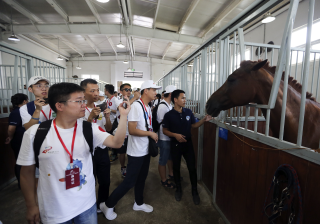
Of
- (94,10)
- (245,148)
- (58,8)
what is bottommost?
(245,148)

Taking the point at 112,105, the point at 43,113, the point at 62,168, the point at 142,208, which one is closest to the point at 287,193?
the point at 62,168

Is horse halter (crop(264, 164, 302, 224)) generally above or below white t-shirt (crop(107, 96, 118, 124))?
below

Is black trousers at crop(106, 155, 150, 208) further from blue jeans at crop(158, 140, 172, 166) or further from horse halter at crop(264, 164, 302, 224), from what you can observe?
horse halter at crop(264, 164, 302, 224)

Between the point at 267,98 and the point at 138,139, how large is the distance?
1.48 meters

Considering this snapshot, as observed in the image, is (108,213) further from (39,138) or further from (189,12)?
(189,12)

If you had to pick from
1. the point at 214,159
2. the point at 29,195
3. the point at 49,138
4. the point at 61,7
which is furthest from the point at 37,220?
the point at 61,7

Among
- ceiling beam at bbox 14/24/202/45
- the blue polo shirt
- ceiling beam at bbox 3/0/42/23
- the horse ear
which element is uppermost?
ceiling beam at bbox 3/0/42/23

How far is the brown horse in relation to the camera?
1.30m

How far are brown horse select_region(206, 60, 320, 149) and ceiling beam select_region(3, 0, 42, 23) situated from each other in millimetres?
9174

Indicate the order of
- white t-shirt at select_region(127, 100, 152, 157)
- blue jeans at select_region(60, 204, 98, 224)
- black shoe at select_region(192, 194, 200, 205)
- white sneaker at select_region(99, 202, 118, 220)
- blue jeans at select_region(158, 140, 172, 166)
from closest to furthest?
blue jeans at select_region(60, 204, 98, 224) < white t-shirt at select_region(127, 100, 152, 157) < white sneaker at select_region(99, 202, 118, 220) < black shoe at select_region(192, 194, 200, 205) < blue jeans at select_region(158, 140, 172, 166)

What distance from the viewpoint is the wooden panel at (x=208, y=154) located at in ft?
7.74

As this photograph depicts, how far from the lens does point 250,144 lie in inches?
57.7

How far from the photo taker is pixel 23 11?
6820mm

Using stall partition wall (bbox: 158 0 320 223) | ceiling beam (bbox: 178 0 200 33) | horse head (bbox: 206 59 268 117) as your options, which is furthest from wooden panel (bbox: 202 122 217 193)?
ceiling beam (bbox: 178 0 200 33)
